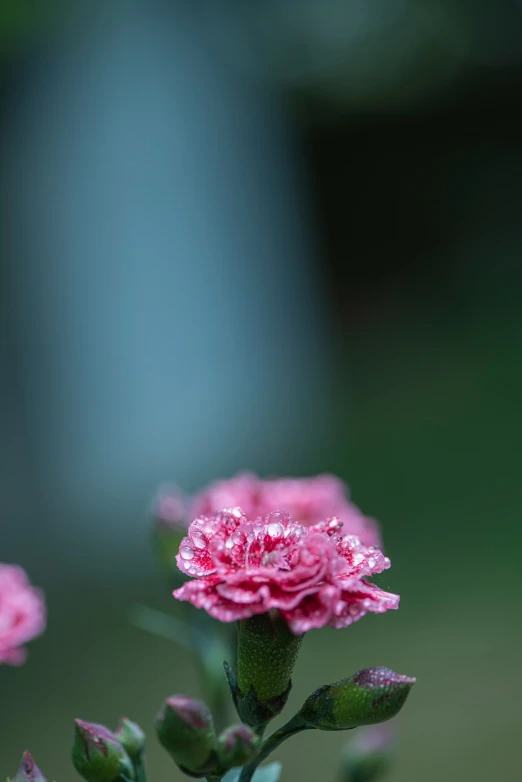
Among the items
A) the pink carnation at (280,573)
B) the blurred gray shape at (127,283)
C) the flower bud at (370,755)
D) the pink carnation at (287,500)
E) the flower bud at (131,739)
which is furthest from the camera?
the blurred gray shape at (127,283)

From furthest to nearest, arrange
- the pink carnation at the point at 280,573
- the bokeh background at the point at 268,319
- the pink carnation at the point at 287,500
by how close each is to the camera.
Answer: the bokeh background at the point at 268,319 → the pink carnation at the point at 287,500 → the pink carnation at the point at 280,573

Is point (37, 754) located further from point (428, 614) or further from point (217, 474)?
point (217, 474)

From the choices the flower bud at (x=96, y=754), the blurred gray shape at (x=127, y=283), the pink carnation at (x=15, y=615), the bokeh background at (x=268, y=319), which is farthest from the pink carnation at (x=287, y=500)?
the blurred gray shape at (x=127, y=283)

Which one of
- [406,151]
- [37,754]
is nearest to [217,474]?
[37,754]

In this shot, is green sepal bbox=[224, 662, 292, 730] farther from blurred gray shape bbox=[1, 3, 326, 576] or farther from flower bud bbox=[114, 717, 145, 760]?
blurred gray shape bbox=[1, 3, 326, 576]

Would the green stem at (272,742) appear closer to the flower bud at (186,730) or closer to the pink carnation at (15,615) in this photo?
the flower bud at (186,730)

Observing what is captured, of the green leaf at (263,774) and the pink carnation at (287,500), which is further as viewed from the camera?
the pink carnation at (287,500)

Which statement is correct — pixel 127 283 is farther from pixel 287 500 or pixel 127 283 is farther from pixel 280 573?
pixel 280 573
